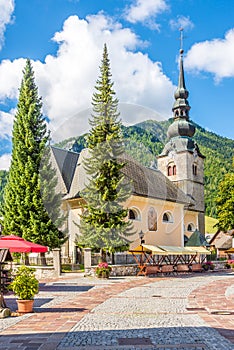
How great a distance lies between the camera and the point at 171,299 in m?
13.7

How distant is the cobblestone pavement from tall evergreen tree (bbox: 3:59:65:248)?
45.9 ft

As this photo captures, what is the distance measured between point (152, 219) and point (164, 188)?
18.0ft

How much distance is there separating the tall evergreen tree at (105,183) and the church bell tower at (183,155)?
817 inches

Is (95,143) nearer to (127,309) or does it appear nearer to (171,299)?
(171,299)

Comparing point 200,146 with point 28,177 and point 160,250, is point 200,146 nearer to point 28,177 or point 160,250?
point 160,250

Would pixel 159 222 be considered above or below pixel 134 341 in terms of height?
above

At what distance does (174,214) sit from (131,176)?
7670 mm

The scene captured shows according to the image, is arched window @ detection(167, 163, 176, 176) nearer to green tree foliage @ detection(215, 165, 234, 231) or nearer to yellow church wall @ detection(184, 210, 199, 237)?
yellow church wall @ detection(184, 210, 199, 237)

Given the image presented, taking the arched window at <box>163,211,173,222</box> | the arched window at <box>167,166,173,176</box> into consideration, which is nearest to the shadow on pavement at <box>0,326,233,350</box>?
the arched window at <box>163,211,173,222</box>

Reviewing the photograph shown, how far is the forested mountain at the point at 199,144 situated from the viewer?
32528 mm

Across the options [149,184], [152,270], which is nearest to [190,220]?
[149,184]

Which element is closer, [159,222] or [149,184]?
[159,222]

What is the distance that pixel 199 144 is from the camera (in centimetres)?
6538

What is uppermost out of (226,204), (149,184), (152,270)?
(149,184)
